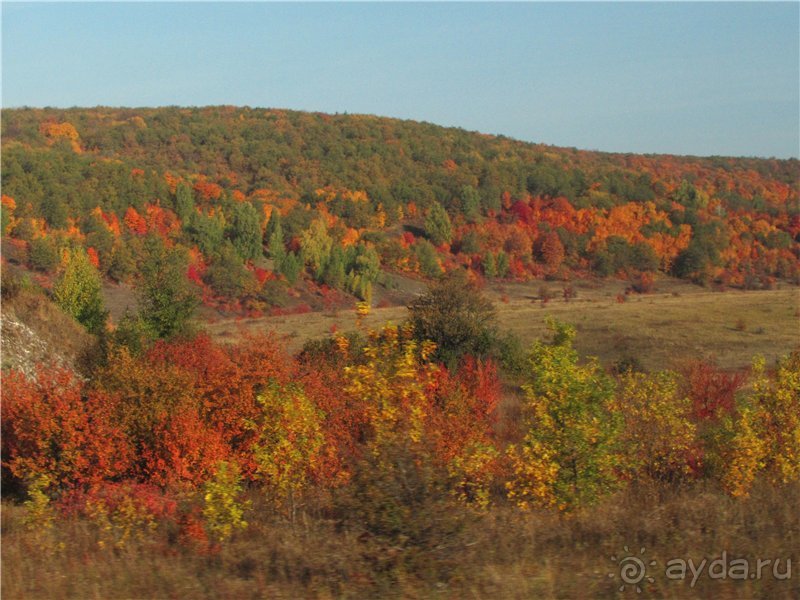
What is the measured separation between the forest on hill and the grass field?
25.4 m

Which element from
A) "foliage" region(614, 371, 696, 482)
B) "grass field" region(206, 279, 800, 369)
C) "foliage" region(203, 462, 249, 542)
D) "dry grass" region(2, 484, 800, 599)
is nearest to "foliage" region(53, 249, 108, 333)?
"grass field" region(206, 279, 800, 369)

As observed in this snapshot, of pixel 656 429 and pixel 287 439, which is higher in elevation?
pixel 287 439

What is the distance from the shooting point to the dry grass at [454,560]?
605cm

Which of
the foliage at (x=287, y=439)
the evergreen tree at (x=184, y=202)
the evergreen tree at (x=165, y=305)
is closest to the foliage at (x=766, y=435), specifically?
the foliage at (x=287, y=439)

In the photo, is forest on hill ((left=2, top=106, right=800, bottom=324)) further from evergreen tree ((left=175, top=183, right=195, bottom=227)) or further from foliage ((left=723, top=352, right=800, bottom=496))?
foliage ((left=723, top=352, right=800, bottom=496))

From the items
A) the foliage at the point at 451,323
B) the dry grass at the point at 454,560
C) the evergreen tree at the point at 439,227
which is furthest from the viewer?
the evergreen tree at the point at 439,227

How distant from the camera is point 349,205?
128 metres

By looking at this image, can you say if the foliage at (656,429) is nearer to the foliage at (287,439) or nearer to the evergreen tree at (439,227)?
the foliage at (287,439)

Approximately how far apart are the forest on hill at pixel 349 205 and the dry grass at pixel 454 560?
76.3 meters

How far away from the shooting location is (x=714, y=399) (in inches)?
1088

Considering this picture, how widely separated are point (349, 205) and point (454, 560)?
123096 mm

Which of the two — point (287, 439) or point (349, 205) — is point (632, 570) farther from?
point (349, 205)

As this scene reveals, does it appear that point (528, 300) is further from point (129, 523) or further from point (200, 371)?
point (129, 523)

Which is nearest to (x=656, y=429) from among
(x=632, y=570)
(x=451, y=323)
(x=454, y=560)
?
(x=632, y=570)
